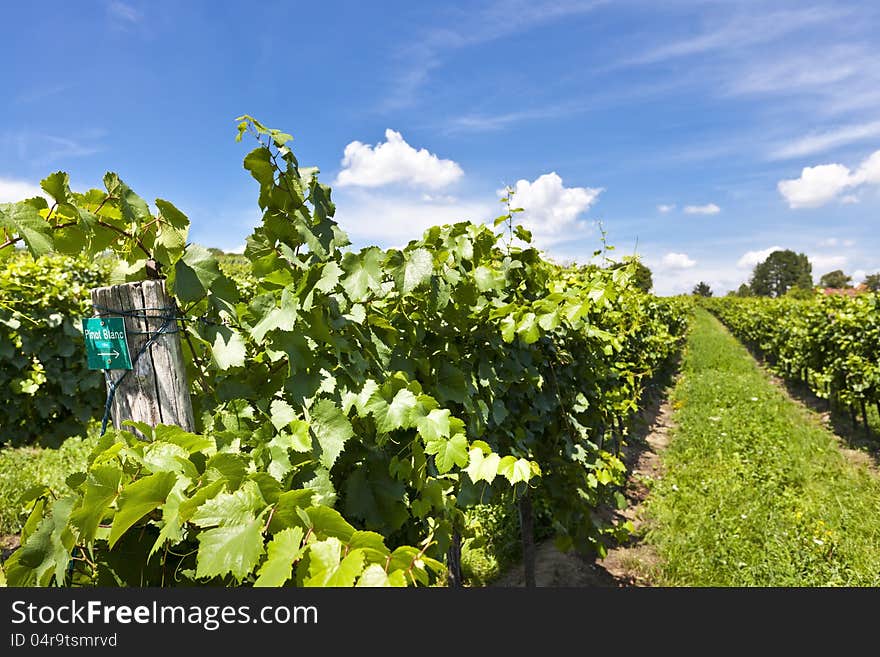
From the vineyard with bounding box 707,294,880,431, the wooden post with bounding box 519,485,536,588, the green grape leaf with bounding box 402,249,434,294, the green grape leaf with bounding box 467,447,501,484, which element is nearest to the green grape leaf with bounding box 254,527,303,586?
the green grape leaf with bounding box 467,447,501,484

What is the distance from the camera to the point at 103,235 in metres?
1.56

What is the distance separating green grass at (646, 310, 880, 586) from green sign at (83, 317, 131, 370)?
4989mm

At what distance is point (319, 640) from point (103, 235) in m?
1.28

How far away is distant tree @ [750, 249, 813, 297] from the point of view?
336 feet

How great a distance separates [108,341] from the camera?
4.89 ft

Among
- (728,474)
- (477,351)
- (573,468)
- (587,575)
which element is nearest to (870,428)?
(728,474)

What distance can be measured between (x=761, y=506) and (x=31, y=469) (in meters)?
9.87

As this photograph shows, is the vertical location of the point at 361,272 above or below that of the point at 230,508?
above

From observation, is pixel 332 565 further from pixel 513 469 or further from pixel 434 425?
pixel 513 469

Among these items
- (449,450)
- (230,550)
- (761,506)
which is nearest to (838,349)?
(761,506)

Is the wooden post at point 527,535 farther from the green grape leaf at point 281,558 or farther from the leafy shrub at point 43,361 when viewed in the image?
the leafy shrub at point 43,361

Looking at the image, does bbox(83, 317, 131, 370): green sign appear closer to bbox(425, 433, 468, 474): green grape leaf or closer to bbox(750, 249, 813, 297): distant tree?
bbox(425, 433, 468, 474): green grape leaf

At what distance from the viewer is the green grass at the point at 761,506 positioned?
5.07 metres

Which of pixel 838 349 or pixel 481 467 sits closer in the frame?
pixel 481 467
